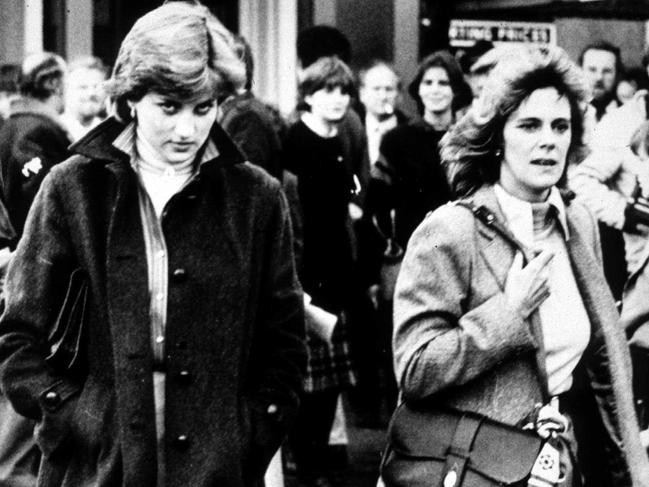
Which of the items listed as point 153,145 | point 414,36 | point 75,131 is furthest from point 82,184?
point 414,36

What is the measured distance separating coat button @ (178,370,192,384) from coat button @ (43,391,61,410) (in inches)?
13.4

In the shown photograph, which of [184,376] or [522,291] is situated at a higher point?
[522,291]

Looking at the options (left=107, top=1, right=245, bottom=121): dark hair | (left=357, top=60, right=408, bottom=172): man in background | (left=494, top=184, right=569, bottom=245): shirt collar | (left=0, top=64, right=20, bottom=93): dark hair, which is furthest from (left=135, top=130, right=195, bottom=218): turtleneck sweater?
(left=0, top=64, right=20, bottom=93): dark hair

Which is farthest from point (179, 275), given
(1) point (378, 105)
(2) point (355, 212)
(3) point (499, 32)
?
(3) point (499, 32)

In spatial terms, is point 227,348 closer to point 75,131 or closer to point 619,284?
point 619,284

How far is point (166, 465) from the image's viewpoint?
4.05m

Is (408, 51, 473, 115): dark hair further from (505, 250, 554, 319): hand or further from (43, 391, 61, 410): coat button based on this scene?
(43, 391, 61, 410): coat button

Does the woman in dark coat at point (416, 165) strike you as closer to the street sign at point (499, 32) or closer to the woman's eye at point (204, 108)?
the woman's eye at point (204, 108)

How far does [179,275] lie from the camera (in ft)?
13.3

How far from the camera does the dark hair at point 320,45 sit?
433 inches

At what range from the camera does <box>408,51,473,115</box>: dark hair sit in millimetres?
8766

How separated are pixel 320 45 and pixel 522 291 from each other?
282 inches

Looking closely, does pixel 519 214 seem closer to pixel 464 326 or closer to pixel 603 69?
pixel 464 326

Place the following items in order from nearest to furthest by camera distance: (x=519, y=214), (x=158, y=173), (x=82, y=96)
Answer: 1. (x=158, y=173)
2. (x=519, y=214)
3. (x=82, y=96)
